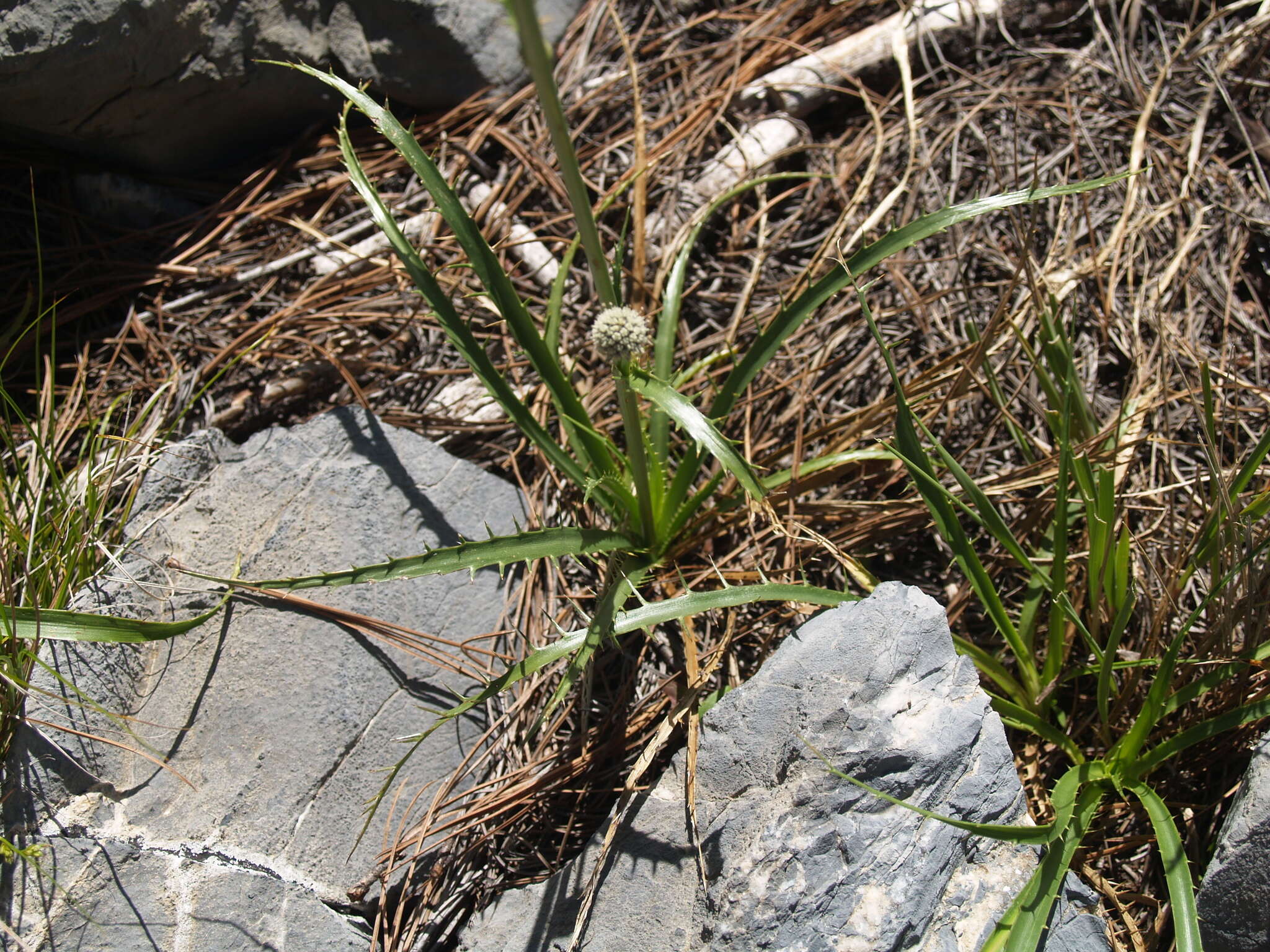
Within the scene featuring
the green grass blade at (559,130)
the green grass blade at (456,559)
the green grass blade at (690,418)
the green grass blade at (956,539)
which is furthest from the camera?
the green grass blade at (956,539)

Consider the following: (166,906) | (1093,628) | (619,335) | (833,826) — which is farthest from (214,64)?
(1093,628)

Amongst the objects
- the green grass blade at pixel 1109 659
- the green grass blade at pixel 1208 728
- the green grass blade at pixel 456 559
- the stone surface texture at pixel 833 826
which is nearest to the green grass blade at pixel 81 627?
the green grass blade at pixel 456 559

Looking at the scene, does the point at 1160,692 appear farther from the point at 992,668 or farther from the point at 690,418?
the point at 690,418

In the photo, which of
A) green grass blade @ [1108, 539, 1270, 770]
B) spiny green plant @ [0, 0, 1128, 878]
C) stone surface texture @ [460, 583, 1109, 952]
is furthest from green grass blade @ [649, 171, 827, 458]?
green grass blade @ [1108, 539, 1270, 770]

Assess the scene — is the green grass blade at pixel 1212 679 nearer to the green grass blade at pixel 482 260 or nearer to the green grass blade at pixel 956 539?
the green grass blade at pixel 956 539

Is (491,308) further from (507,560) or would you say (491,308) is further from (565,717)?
(565,717)

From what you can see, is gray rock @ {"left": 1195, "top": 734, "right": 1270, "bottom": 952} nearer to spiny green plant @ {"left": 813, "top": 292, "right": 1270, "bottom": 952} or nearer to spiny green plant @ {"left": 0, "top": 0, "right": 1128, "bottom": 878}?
spiny green plant @ {"left": 813, "top": 292, "right": 1270, "bottom": 952}
